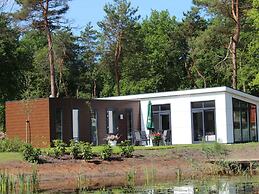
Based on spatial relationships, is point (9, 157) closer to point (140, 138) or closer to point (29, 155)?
point (29, 155)

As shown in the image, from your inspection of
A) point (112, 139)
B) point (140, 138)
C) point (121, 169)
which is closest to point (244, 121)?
point (140, 138)

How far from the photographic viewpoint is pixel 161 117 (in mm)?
31109

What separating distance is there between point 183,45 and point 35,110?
25480mm

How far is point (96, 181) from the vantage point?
18219 millimetres

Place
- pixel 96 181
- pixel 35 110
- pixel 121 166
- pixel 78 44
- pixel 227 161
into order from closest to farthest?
pixel 96 181 < pixel 227 161 < pixel 121 166 < pixel 35 110 < pixel 78 44

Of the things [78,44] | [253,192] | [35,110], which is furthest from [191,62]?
[253,192]

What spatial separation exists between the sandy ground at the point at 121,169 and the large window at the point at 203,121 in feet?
19.5

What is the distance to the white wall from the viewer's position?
28.9 metres

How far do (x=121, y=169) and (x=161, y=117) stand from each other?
35.5 feet

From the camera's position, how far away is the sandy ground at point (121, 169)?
17859 millimetres

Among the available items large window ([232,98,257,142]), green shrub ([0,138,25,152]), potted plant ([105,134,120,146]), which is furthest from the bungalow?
green shrub ([0,138,25,152])

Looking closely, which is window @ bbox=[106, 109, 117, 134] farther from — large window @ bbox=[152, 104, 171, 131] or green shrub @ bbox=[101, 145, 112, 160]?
green shrub @ bbox=[101, 145, 112, 160]

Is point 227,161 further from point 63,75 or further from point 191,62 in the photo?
point 63,75

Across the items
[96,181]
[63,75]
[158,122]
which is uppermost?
[63,75]
